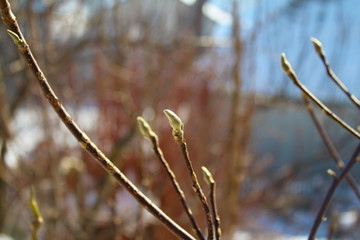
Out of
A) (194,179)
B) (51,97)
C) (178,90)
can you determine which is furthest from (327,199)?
(178,90)

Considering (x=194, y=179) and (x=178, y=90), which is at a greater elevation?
(x=178, y=90)

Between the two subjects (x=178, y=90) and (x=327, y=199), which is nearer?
(x=327, y=199)

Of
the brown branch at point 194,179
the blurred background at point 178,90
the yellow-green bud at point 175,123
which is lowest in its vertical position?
the brown branch at point 194,179

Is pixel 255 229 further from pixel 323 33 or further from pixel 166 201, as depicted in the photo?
pixel 323 33

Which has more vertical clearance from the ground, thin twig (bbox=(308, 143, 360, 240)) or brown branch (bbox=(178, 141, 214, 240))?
thin twig (bbox=(308, 143, 360, 240))

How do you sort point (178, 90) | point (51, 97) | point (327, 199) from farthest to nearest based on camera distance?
point (178, 90) → point (327, 199) → point (51, 97)

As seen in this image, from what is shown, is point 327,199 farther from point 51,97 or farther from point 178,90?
point 178,90

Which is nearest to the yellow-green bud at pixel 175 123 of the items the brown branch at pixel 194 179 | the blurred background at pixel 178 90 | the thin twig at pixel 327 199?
the brown branch at pixel 194 179

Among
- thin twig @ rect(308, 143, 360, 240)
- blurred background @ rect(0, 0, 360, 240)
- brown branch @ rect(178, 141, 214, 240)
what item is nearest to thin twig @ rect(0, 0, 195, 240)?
brown branch @ rect(178, 141, 214, 240)

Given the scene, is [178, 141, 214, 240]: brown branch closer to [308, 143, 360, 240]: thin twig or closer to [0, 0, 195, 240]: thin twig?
[0, 0, 195, 240]: thin twig

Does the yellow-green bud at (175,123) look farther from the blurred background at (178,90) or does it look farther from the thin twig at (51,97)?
the blurred background at (178,90)

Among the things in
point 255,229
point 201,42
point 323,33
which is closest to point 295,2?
point 323,33
